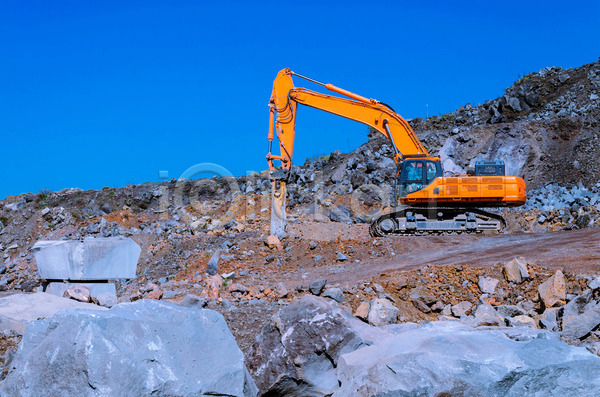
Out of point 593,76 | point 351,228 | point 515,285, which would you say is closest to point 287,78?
point 351,228

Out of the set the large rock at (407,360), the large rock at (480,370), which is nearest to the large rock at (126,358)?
the large rock at (407,360)

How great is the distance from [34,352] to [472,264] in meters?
A: 8.96

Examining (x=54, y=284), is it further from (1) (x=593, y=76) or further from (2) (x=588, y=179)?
(1) (x=593, y=76)

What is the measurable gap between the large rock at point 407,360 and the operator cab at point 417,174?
33.2ft

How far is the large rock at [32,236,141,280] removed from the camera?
35.1ft

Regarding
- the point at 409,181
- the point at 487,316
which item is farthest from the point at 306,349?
the point at 409,181

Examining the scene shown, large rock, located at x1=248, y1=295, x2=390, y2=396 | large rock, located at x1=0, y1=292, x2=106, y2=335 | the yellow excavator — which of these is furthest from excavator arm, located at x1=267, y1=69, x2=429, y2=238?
large rock, located at x1=248, y1=295, x2=390, y2=396

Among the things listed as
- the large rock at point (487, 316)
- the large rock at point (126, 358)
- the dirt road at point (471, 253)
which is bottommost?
the large rock at point (487, 316)

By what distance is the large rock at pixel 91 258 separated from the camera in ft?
35.1

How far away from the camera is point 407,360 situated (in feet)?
13.7

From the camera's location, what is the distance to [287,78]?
637 inches

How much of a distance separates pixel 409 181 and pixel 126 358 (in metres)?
12.3

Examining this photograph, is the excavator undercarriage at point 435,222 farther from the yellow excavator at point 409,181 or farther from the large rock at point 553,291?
the large rock at point 553,291

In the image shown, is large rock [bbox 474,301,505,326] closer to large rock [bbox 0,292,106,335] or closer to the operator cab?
large rock [bbox 0,292,106,335]
